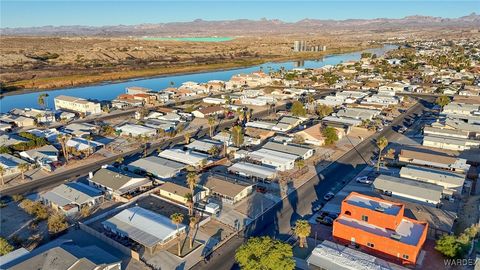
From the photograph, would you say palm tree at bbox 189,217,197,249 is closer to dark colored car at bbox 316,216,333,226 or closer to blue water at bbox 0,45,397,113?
dark colored car at bbox 316,216,333,226

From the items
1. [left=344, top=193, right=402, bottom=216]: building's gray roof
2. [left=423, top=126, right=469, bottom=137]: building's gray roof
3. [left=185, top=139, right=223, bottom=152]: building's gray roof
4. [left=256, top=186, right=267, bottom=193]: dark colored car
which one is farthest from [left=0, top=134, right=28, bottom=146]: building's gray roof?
[left=423, top=126, right=469, bottom=137]: building's gray roof

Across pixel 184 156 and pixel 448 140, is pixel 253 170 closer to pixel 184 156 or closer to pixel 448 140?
pixel 184 156

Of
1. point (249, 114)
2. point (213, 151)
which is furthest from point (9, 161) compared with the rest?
point (249, 114)

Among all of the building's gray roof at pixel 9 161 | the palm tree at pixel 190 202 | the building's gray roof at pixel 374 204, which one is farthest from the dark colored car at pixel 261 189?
the building's gray roof at pixel 9 161

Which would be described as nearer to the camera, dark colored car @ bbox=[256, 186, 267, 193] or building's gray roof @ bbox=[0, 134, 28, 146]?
dark colored car @ bbox=[256, 186, 267, 193]

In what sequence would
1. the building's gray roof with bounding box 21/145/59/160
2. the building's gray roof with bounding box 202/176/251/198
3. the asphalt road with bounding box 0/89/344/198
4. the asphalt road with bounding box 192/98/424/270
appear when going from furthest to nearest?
1. the building's gray roof with bounding box 21/145/59/160
2. the asphalt road with bounding box 0/89/344/198
3. the building's gray roof with bounding box 202/176/251/198
4. the asphalt road with bounding box 192/98/424/270

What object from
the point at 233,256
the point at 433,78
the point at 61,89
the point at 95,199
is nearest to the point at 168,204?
the point at 95,199

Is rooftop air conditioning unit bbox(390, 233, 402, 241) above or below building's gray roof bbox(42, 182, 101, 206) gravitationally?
above
